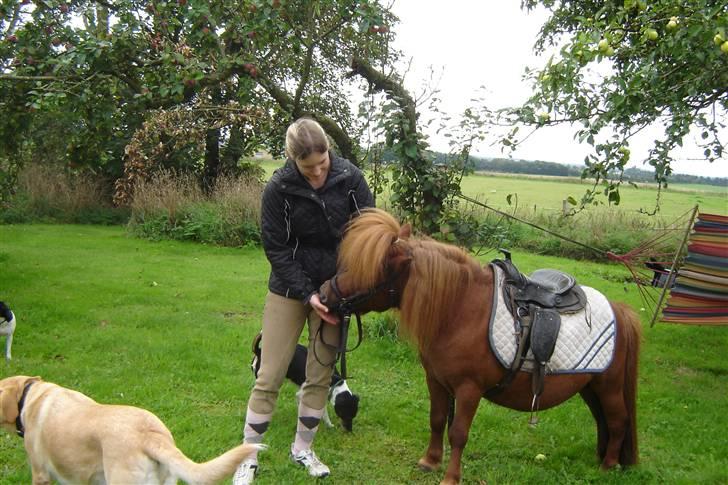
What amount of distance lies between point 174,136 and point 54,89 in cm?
220

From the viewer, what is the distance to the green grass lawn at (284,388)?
384 cm

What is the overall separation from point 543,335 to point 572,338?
0.24m

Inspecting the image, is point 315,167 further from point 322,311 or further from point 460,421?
point 460,421

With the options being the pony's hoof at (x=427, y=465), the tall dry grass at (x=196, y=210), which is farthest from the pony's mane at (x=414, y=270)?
the tall dry grass at (x=196, y=210)

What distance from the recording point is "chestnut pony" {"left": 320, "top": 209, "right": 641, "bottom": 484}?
123 inches

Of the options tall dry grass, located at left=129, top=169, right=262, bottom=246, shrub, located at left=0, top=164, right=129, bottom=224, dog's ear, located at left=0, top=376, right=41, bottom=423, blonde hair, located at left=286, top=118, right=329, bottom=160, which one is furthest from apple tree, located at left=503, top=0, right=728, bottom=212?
shrub, located at left=0, top=164, right=129, bottom=224

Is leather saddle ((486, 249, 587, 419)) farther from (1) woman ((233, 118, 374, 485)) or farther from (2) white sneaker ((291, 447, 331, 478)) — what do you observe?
(2) white sneaker ((291, 447, 331, 478))

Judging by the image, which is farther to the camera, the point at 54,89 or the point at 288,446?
the point at 54,89

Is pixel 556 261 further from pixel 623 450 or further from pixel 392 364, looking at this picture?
pixel 623 450

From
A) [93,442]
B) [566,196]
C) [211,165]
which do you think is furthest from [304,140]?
[566,196]

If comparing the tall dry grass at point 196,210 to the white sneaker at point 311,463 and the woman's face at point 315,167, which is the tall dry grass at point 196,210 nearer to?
the white sneaker at point 311,463

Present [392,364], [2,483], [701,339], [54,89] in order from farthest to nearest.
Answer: [701,339], [54,89], [392,364], [2,483]

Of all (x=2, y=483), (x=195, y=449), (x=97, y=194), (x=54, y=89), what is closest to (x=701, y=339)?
(x=195, y=449)

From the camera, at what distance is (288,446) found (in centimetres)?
404
